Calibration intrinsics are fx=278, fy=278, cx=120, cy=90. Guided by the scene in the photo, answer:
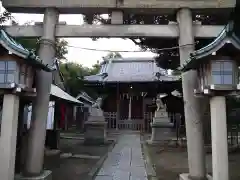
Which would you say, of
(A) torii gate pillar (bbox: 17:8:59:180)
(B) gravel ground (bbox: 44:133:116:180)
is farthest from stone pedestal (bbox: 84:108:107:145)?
(A) torii gate pillar (bbox: 17:8:59:180)

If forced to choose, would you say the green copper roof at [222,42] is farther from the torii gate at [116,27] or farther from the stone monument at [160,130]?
the stone monument at [160,130]

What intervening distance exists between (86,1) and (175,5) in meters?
2.51

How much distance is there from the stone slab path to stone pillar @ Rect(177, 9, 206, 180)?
224 cm

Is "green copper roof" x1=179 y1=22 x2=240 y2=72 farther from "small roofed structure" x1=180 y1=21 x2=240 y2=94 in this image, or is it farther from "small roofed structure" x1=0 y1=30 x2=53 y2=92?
"small roofed structure" x1=0 y1=30 x2=53 y2=92

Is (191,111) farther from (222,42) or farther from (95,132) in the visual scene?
(95,132)

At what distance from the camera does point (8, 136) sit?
5773 mm

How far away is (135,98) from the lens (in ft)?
97.3

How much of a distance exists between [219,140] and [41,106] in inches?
175

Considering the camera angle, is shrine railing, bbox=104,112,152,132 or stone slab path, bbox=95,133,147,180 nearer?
stone slab path, bbox=95,133,147,180

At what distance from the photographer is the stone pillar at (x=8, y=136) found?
5656 millimetres

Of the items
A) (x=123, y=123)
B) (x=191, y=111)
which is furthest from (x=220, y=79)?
(x=123, y=123)

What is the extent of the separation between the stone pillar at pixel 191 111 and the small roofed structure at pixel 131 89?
54.6 feet

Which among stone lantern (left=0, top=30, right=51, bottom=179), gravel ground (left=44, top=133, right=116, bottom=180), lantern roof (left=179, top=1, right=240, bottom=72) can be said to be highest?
lantern roof (left=179, top=1, right=240, bottom=72)

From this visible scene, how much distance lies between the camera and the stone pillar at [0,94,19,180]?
5.66m
